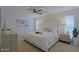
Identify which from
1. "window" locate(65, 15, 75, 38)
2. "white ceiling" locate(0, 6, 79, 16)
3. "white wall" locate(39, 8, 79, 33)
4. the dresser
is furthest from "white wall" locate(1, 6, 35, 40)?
"window" locate(65, 15, 75, 38)

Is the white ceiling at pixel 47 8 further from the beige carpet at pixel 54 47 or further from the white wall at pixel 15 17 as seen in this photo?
the beige carpet at pixel 54 47

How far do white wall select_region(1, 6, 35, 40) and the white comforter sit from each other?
126mm

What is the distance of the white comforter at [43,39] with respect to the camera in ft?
6.89

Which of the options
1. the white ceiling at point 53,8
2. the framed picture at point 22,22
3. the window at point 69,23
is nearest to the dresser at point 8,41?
the framed picture at point 22,22

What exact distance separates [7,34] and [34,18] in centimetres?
60

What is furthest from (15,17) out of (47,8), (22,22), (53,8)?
(53,8)

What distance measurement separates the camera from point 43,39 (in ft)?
6.86

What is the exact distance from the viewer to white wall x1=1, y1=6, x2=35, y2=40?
2051 mm

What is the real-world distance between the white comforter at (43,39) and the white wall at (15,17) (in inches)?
5.0

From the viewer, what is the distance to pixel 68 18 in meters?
2.11

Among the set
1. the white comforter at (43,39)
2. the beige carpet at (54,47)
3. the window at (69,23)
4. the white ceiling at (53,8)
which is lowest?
the beige carpet at (54,47)
